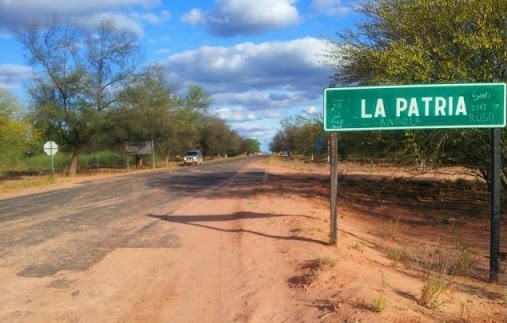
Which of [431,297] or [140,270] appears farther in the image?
[140,270]

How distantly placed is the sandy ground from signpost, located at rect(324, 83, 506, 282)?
111 cm

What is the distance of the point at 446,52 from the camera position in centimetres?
1319

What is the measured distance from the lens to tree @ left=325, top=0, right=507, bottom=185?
39.9ft

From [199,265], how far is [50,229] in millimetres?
5194

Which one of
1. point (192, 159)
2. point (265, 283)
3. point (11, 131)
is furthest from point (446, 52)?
point (192, 159)

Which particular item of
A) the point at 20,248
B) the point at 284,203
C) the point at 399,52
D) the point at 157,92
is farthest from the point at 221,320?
the point at 157,92

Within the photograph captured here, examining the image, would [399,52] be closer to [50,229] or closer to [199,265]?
[199,265]

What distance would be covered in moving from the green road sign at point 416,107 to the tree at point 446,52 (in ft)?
14.3

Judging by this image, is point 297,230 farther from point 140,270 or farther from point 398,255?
point 140,270

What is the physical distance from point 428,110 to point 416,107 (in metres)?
0.18

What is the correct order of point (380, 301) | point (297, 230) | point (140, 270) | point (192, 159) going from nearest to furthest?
1. point (380, 301)
2. point (140, 270)
3. point (297, 230)
4. point (192, 159)

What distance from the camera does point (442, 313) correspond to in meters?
5.32

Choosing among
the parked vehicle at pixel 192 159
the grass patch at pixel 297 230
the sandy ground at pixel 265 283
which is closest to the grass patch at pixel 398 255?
the sandy ground at pixel 265 283

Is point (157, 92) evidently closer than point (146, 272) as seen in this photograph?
No
